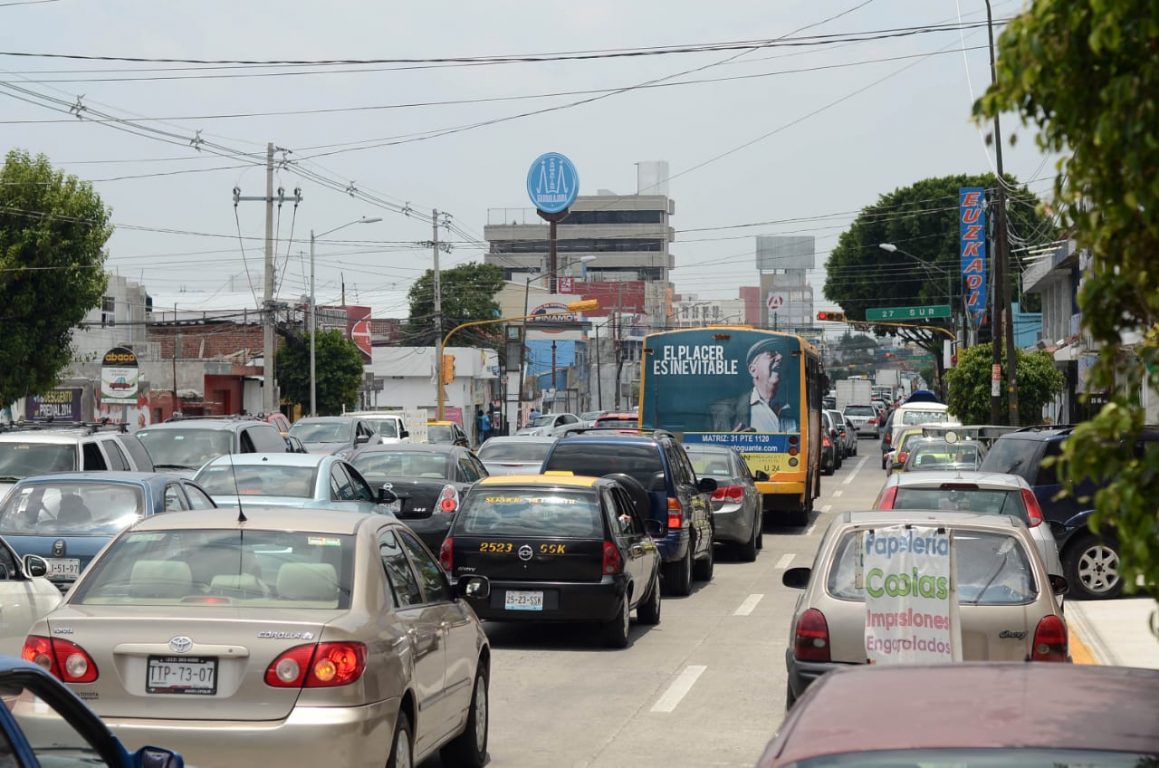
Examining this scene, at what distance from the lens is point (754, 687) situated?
1249cm

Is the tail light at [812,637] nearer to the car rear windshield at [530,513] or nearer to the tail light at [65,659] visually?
the tail light at [65,659]

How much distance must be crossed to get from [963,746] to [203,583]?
5086 millimetres

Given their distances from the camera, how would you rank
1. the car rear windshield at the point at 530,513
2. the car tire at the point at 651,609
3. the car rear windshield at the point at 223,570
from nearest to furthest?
the car rear windshield at the point at 223,570, the car rear windshield at the point at 530,513, the car tire at the point at 651,609

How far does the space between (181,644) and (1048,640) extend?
4884 mm

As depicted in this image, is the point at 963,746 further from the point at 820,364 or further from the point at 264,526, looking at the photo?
the point at 820,364

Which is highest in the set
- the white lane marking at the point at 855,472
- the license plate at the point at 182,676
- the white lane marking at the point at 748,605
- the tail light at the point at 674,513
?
the license plate at the point at 182,676

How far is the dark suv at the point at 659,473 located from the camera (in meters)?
18.6

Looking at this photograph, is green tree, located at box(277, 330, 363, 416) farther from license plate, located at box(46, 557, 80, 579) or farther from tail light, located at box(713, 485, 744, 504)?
license plate, located at box(46, 557, 80, 579)

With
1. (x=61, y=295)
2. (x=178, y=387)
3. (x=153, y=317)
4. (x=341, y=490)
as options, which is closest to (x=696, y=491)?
(x=341, y=490)

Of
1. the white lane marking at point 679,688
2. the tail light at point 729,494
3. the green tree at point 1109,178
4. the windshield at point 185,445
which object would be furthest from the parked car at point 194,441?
the green tree at point 1109,178

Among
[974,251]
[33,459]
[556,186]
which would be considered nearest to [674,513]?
[33,459]

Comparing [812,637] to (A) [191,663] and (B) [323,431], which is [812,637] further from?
(B) [323,431]

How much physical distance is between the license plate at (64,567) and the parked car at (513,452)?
39.7 feet

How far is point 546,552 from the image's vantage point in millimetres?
14305
